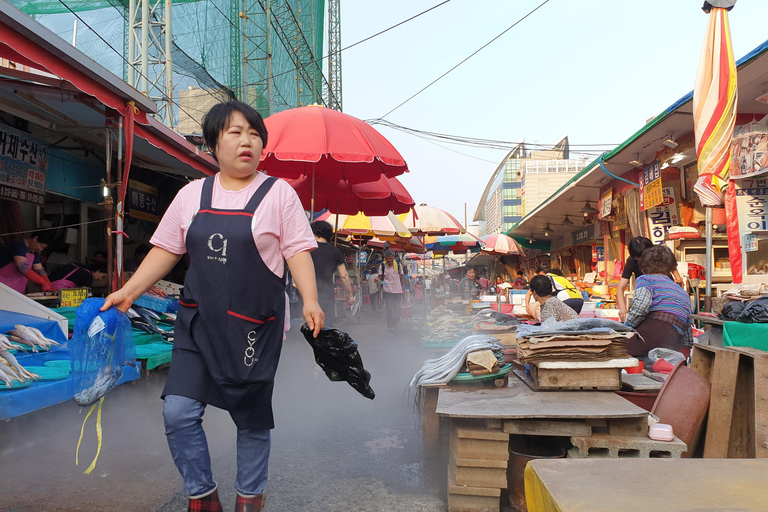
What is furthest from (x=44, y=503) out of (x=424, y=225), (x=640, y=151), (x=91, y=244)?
(x=424, y=225)

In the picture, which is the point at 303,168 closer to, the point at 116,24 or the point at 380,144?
the point at 380,144

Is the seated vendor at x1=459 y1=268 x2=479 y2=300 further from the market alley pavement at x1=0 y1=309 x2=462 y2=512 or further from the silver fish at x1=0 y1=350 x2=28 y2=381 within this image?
the silver fish at x1=0 y1=350 x2=28 y2=381

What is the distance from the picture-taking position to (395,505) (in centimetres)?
281

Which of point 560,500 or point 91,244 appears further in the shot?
point 91,244

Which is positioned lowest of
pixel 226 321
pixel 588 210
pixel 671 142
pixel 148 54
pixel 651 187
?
pixel 226 321

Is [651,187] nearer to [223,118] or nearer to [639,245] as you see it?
[639,245]

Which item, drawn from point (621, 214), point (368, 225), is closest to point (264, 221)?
point (621, 214)

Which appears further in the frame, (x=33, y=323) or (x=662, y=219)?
(x=662, y=219)

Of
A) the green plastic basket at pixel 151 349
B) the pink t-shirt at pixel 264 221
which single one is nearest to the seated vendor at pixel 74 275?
the green plastic basket at pixel 151 349

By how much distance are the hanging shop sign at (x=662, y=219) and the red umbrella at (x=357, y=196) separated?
4097 millimetres

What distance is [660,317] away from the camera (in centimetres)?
441

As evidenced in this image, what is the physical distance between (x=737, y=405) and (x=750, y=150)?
4037 millimetres

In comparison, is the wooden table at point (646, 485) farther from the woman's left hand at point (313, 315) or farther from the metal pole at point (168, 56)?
the metal pole at point (168, 56)

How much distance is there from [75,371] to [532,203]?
1843 inches
